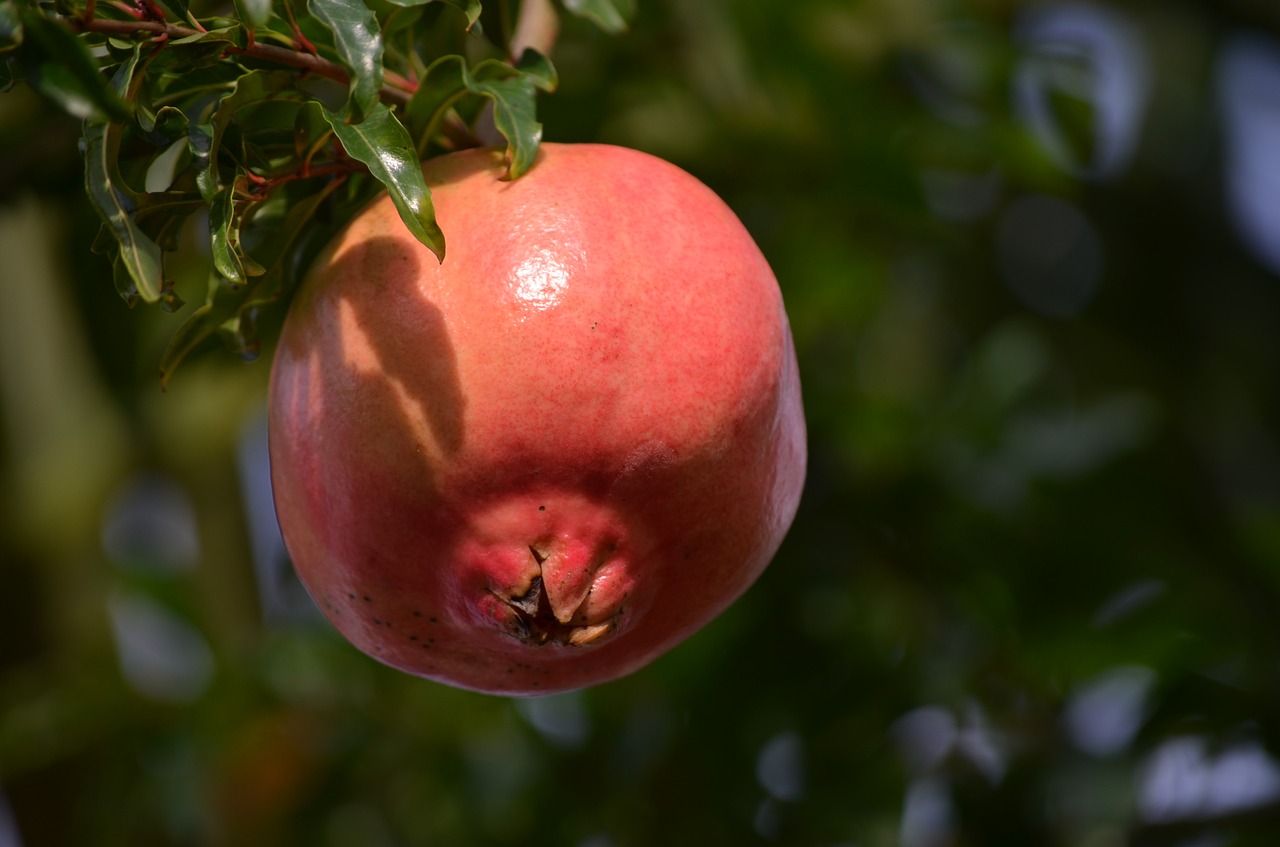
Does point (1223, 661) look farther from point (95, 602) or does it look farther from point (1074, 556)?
point (95, 602)

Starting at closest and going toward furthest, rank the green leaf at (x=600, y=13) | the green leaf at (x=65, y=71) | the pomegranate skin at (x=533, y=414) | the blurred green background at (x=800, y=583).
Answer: the green leaf at (x=65, y=71) → the pomegranate skin at (x=533, y=414) → the green leaf at (x=600, y=13) → the blurred green background at (x=800, y=583)

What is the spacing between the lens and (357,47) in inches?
29.2

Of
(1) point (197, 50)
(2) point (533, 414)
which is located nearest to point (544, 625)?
(2) point (533, 414)

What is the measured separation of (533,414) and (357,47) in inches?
8.5

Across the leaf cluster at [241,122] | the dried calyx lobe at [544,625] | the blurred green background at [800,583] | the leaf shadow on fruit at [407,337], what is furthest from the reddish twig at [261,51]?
the blurred green background at [800,583]

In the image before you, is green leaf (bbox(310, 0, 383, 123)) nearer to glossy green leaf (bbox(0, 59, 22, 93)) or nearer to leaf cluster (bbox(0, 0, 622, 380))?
leaf cluster (bbox(0, 0, 622, 380))

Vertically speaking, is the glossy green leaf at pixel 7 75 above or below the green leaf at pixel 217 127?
above

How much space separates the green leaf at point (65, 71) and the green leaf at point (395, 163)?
0.42 ft

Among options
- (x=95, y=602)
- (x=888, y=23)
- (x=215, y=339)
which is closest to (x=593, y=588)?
(x=215, y=339)

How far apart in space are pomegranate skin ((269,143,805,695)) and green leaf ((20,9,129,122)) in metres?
0.19

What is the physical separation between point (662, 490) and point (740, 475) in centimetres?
6

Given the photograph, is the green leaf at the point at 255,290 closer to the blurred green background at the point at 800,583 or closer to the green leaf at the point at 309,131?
the green leaf at the point at 309,131

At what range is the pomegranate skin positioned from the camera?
29.1 inches

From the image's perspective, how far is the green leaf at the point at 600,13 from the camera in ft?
3.18
